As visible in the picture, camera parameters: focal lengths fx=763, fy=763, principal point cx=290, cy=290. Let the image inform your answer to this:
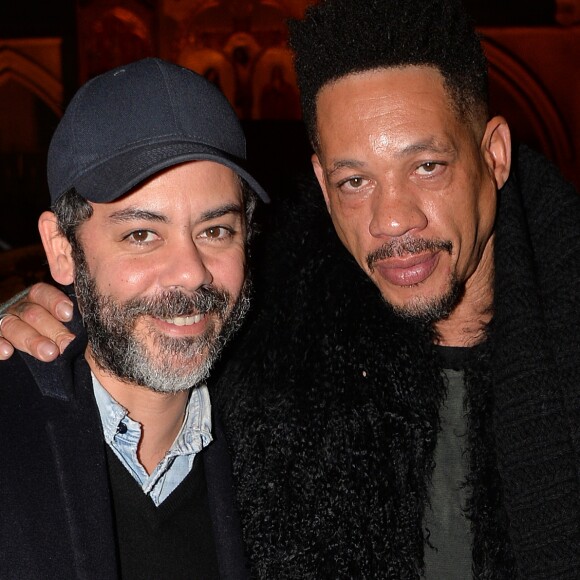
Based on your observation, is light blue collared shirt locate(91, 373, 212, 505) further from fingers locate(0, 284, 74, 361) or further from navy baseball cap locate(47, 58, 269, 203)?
navy baseball cap locate(47, 58, 269, 203)

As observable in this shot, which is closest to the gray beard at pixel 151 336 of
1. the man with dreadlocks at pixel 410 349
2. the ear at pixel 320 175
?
the man with dreadlocks at pixel 410 349

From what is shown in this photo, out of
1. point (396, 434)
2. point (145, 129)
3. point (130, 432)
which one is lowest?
point (396, 434)

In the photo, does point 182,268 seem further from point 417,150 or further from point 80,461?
point 417,150

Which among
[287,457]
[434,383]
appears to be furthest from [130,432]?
[434,383]

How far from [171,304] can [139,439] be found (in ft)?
1.13

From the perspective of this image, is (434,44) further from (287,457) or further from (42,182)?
(42,182)

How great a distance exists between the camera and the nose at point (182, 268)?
5.56 feet

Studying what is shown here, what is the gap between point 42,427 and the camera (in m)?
1.63

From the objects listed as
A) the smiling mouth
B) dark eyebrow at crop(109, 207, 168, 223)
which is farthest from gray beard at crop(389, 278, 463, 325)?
dark eyebrow at crop(109, 207, 168, 223)

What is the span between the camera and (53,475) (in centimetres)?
159

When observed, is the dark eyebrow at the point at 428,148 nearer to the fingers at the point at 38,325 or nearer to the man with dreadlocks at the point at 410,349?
the man with dreadlocks at the point at 410,349

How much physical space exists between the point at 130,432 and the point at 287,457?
0.42 m

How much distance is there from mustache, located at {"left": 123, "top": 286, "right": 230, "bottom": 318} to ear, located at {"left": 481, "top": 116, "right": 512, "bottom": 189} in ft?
3.10

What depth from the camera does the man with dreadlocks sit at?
1.90 m
